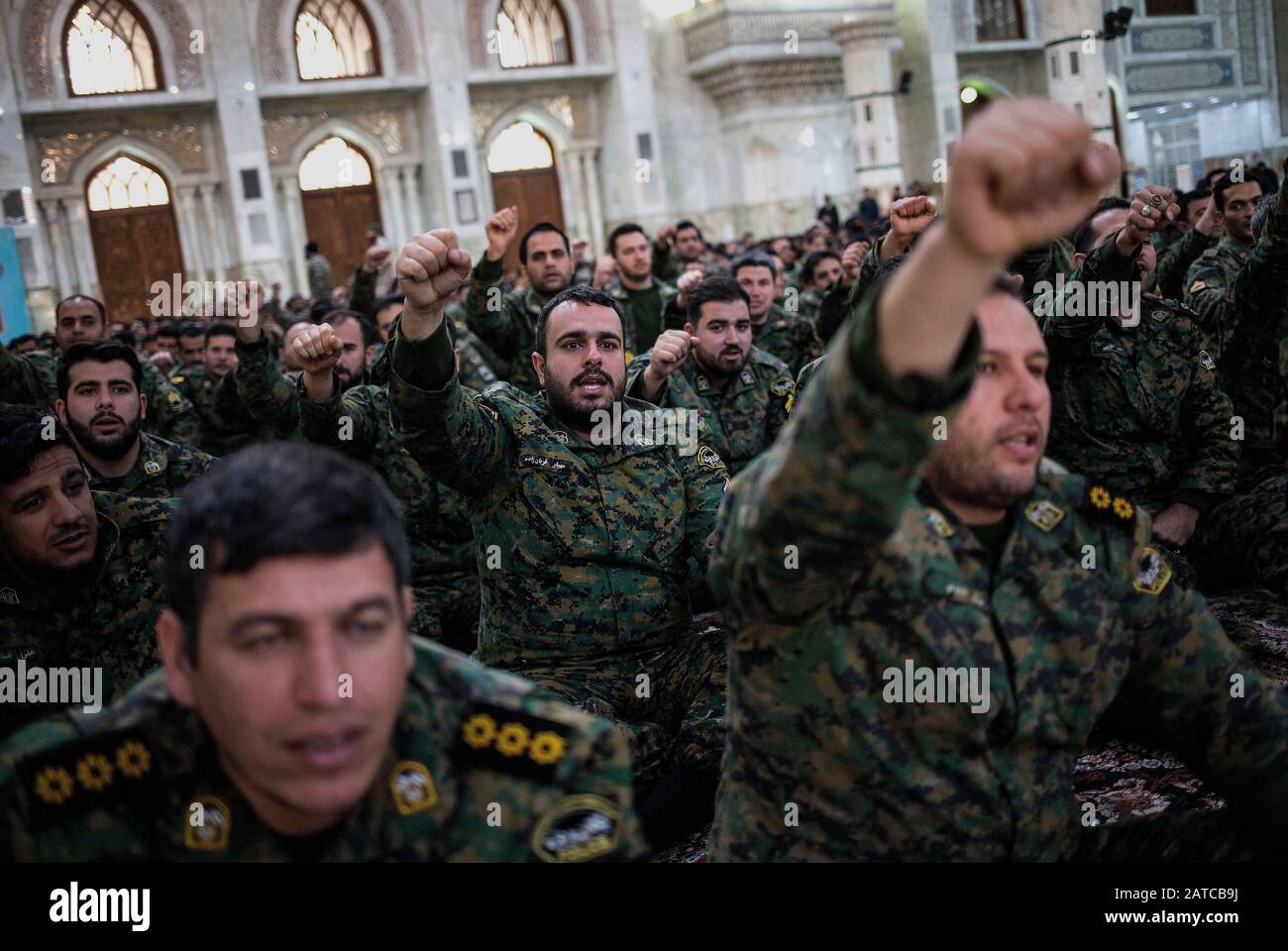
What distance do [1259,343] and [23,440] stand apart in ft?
14.9

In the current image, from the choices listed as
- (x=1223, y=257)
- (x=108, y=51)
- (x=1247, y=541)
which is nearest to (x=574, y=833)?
(x=1247, y=541)

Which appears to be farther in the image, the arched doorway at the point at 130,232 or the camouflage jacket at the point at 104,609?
the arched doorway at the point at 130,232

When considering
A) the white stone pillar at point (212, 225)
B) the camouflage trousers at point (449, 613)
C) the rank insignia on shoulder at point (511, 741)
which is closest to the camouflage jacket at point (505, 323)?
the camouflage trousers at point (449, 613)

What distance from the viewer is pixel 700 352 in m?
5.47

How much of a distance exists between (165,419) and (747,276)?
3.32 metres

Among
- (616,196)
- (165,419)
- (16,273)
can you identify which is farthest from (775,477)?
(616,196)

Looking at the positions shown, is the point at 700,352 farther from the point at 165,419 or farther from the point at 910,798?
the point at 910,798

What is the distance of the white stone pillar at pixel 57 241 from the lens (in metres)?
18.2

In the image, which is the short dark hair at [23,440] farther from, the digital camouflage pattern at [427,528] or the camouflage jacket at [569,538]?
the digital camouflage pattern at [427,528]

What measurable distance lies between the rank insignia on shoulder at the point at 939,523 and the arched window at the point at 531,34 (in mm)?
19458

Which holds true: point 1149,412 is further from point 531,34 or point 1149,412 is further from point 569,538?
point 531,34
